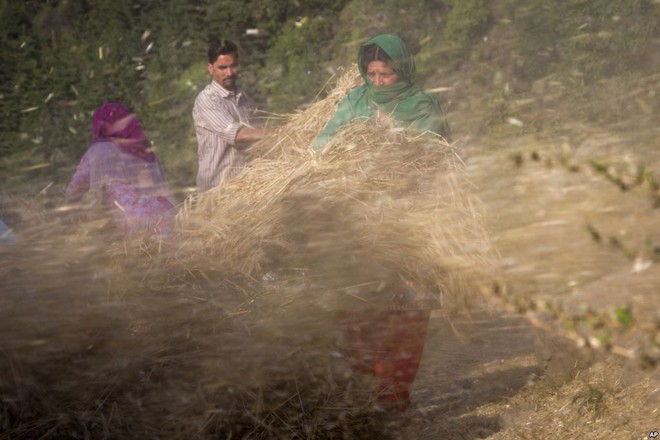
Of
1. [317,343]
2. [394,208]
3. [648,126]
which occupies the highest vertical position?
[394,208]

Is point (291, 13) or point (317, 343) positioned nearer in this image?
point (317, 343)

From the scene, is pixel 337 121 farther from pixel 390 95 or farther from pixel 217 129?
pixel 217 129

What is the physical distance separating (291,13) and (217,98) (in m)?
7.18

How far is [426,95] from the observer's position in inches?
192

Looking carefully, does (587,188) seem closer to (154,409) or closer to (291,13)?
(154,409)

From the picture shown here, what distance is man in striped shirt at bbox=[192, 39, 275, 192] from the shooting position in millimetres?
5496

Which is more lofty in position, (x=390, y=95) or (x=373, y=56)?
(x=373, y=56)

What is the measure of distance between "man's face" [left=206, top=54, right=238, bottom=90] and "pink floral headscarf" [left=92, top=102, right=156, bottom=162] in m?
0.56

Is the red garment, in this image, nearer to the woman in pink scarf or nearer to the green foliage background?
the woman in pink scarf

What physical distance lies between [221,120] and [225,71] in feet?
1.41

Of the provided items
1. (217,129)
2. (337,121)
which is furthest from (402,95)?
(217,129)

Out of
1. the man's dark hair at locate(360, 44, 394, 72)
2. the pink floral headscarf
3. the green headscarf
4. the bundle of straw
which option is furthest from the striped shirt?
the bundle of straw

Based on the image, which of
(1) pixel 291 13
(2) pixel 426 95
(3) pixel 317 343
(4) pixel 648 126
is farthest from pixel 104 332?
(1) pixel 291 13

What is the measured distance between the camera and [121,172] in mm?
5375
